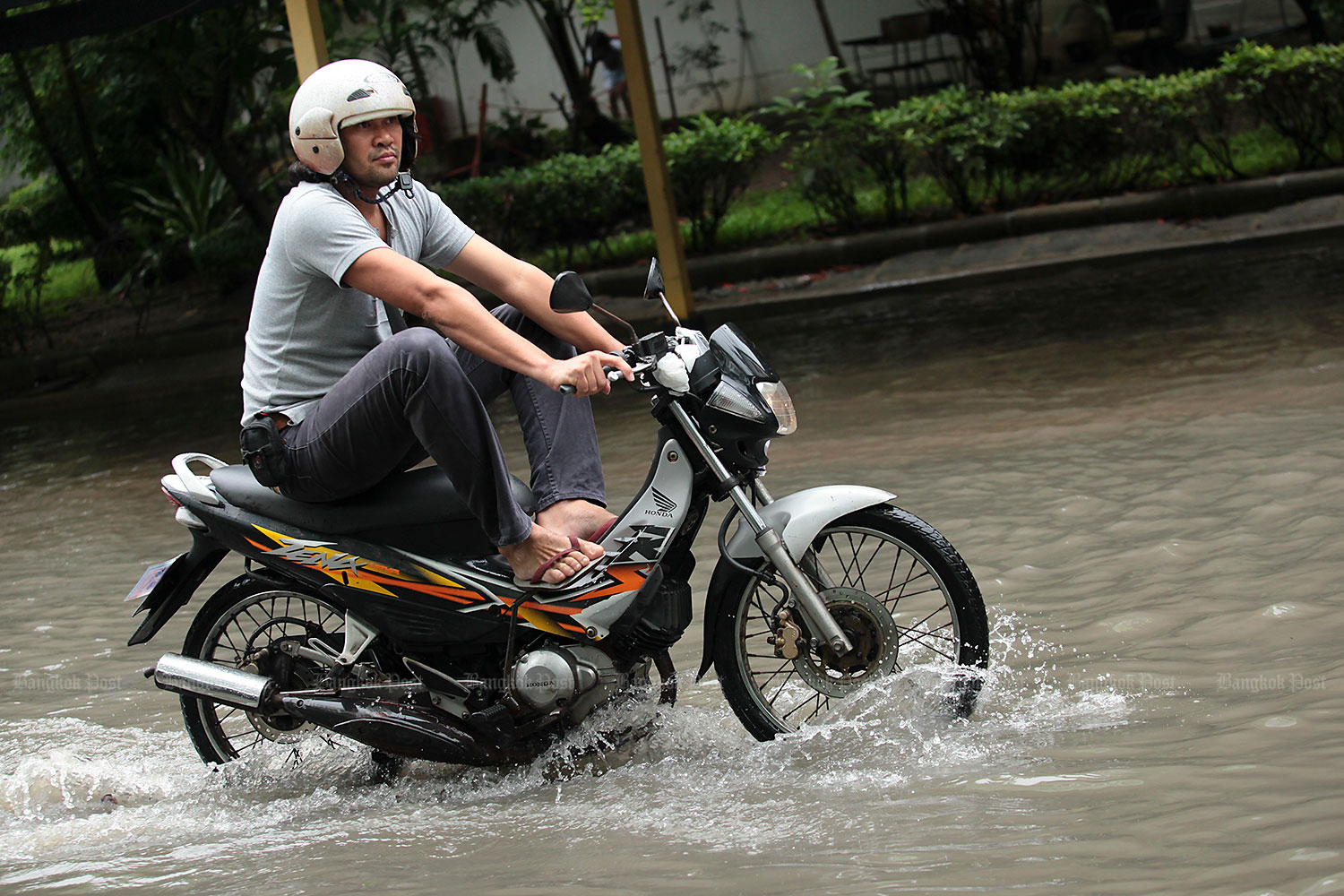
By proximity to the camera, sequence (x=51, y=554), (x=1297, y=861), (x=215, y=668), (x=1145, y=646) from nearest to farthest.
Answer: (x=1297, y=861) < (x=215, y=668) < (x=1145, y=646) < (x=51, y=554)

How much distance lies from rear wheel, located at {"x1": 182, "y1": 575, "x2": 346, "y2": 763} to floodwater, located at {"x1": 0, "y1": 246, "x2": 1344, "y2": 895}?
3.9 inches

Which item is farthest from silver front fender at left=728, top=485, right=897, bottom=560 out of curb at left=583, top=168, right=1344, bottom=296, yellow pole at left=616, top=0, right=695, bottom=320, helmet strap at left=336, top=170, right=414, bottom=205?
curb at left=583, top=168, right=1344, bottom=296

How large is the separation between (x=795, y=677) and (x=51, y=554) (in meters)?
4.20

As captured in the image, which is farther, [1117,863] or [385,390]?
[385,390]

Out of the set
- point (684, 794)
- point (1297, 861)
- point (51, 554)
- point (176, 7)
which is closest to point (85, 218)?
point (176, 7)

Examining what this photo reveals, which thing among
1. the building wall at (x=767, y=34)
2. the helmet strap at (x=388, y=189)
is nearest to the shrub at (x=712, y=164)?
the building wall at (x=767, y=34)

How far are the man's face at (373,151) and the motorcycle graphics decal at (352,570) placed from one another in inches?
36.4

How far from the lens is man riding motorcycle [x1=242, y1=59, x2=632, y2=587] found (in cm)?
305

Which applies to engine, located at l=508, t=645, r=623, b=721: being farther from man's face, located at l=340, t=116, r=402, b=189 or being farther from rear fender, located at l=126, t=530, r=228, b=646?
man's face, located at l=340, t=116, r=402, b=189

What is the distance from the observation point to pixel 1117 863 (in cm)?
240

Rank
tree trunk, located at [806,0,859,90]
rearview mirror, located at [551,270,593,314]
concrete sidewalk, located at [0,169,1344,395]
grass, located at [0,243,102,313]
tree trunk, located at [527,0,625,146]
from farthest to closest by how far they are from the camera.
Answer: tree trunk, located at [806,0,859,90] < grass, located at [0,243,102,313] < tree trunk, located at [527,0,625,146] < concrete sidewalk, located at [0,169,1344,395] < rearview mirror, located at [551,270,593,314]

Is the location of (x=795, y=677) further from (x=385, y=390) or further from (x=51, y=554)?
(x=51, y=554)

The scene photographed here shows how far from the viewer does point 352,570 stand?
3342 mm

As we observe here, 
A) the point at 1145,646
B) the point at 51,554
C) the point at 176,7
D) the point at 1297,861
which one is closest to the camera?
the point at 1297,861
